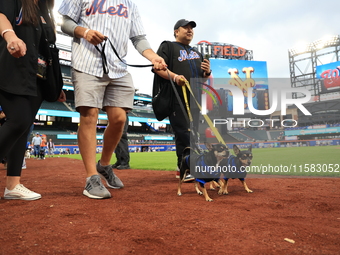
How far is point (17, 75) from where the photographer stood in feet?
6.66

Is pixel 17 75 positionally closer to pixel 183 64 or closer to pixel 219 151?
pixel 219 151

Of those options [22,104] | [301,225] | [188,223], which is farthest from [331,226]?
[22,104]

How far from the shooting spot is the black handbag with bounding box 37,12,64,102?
2352mm

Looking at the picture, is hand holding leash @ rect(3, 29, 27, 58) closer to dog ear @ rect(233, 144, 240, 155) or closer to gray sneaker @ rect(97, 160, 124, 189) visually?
gray sneaker @ rect(97, 160, 124, 189)

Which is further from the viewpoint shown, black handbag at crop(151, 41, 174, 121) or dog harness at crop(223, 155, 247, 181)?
black handbag at crop(151, 41, 174, 121)

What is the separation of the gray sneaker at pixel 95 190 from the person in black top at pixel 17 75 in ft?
1.48

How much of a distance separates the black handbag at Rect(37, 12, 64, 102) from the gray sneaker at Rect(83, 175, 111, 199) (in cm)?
86

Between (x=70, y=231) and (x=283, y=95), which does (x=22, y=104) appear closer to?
(x=70, y=231)

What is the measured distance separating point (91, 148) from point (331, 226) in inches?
80.4

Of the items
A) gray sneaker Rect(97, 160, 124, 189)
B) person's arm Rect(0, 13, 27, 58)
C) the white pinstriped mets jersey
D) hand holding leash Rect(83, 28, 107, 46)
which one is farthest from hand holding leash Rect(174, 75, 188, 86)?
person's arm Rect(0, 13, 27, 58)

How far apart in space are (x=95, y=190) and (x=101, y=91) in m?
0.94

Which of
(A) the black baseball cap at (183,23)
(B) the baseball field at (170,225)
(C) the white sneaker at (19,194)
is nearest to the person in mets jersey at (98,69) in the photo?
(C) the white sneaker at (19,194)

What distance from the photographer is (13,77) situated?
2.01m

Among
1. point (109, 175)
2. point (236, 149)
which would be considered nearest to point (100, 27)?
point (109, 175)
